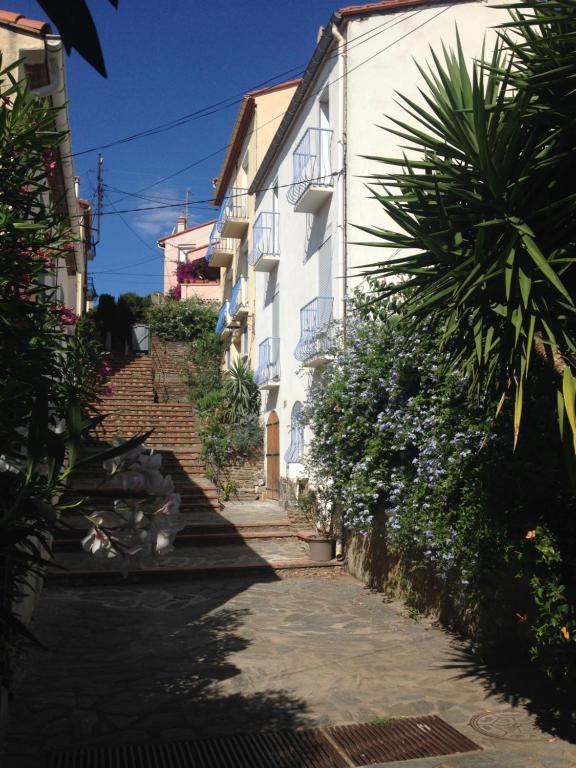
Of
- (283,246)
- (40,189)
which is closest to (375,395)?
(40,189)

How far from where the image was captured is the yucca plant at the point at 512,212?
3.81m

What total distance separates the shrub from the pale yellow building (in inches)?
84.8

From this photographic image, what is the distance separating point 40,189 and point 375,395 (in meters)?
6.27

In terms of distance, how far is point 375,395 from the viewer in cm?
902

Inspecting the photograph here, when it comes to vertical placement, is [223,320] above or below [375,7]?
below

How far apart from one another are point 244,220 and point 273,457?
30.1ft

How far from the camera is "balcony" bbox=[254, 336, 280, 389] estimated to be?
17253 mm

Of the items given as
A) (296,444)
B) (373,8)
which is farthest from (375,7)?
(296,444)

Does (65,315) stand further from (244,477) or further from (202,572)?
(244,477)

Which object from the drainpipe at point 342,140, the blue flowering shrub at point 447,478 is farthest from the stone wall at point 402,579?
the drainpipe at point 342,140

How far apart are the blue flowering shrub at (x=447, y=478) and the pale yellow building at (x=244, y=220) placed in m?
9.44

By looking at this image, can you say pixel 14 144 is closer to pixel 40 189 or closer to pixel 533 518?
pixel 40 189

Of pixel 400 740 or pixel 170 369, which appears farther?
pixel 170 369

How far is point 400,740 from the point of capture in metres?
4.91
